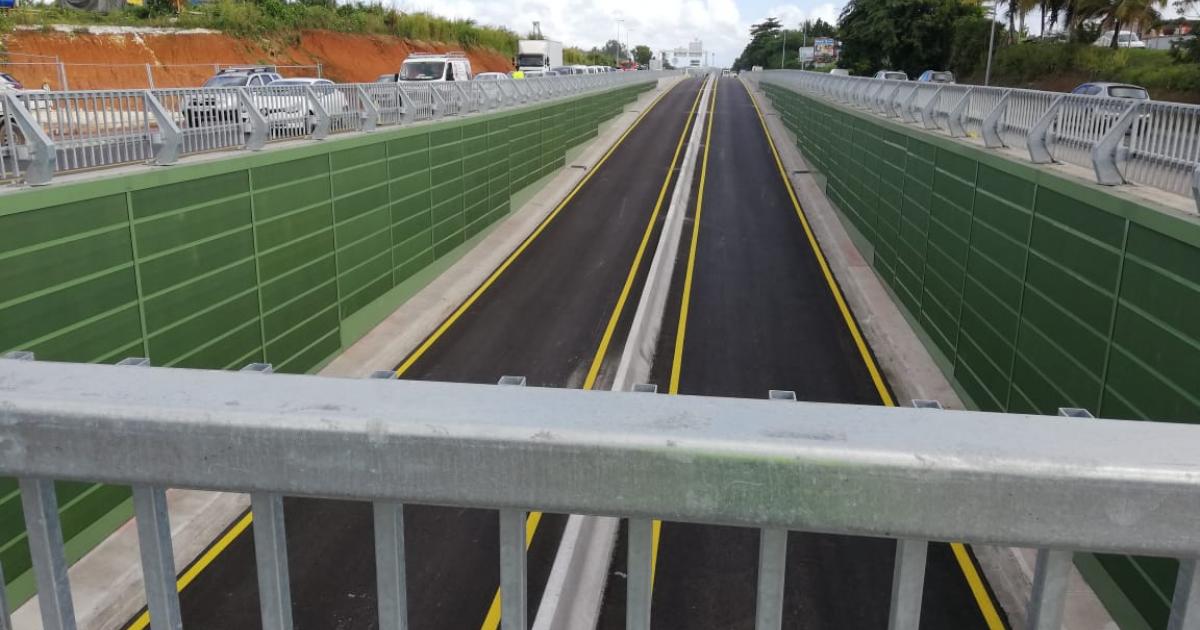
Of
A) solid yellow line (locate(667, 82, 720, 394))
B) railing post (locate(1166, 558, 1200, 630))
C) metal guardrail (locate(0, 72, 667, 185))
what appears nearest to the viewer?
railing post (locate(1166, 558, 1200, 630))

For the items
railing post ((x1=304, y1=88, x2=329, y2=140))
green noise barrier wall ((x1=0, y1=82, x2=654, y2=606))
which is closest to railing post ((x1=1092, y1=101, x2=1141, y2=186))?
green noise barrier wall ((x1=0, y1=82, x2=654, y2=606))

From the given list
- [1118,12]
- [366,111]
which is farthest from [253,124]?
Answer: [1118,12]

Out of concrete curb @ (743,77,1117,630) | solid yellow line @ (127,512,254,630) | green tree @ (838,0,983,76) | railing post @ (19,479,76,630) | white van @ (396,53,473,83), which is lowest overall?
solid yellow line @ (127,512,254,630)

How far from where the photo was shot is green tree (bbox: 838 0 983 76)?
8481 centimetres

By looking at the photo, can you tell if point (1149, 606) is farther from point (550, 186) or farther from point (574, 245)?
point (550, 186)

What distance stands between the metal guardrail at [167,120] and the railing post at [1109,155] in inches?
505

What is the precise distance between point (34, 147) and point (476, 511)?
7.22m

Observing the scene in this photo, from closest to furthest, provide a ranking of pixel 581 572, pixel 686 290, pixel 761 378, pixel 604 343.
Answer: pixel 581 572
pixel 761 378
pixel 604 343
pixel 686 290

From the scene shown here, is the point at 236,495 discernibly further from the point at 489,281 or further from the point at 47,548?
the point at 489,281

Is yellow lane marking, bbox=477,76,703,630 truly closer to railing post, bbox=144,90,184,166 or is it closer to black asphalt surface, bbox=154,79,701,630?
black asphalt surface, bbox=154,79,701,630

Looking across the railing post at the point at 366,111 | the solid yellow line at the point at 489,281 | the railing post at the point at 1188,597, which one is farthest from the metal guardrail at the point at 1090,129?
the railing post at the point at 366,111

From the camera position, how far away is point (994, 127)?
1670cm

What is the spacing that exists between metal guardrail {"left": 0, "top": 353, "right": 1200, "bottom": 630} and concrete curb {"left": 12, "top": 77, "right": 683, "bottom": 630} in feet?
26.3

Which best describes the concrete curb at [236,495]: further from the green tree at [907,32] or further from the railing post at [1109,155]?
the green tree at [907,32]
